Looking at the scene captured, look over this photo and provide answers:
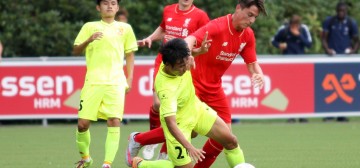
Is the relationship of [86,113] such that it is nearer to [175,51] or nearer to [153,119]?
[153,119]

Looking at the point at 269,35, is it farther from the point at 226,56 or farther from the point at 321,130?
the point at 226,56

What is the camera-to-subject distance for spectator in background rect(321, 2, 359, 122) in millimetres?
23359

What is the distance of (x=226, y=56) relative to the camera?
11852 mm

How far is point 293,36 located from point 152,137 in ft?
36.9

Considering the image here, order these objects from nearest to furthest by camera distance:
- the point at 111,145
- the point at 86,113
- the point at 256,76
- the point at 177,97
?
the point at 177,97 → the point at 256,76 → the point at 111,145 → the point at 86,113

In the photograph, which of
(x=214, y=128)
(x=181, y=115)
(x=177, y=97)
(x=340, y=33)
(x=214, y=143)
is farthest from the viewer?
(x=340, y=33)

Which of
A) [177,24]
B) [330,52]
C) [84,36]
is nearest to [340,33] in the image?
[330,52]

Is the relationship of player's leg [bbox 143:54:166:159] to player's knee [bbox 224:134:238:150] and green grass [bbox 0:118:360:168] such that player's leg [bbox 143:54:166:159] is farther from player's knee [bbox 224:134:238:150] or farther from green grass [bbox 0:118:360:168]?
player's knee [bbox 224:134:238:150]

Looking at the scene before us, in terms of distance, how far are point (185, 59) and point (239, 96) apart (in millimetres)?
10956

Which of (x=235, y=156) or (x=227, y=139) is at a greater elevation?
(x=227, y=139)

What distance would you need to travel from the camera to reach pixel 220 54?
11.8 metres

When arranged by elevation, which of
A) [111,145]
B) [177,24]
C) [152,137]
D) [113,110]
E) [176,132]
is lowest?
[111,145]

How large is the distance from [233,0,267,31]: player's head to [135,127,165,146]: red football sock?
1543 millimetres

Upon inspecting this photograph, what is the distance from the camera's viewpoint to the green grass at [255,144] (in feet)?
46.4
